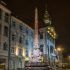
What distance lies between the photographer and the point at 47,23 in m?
102

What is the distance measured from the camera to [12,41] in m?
55.9

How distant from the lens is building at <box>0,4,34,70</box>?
5075 cm

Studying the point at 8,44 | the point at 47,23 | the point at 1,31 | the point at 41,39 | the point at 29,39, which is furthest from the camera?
the point at 47,23

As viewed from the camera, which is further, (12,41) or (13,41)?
(13,41)

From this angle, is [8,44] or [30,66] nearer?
[30,66]

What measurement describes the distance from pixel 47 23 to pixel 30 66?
66.5 m

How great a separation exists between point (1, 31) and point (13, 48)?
25.4 ft

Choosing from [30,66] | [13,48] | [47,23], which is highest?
[47,23]

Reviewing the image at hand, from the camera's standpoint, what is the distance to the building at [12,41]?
50750 millimetres

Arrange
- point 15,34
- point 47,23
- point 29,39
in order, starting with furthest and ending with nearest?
point 47,23 < point 29,39 < point 15,34

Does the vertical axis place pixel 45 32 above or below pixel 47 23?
below

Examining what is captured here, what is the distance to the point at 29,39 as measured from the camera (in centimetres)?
7000

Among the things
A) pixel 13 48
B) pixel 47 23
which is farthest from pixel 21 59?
pixel 47 23

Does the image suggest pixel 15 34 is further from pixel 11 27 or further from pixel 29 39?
pixel 29 39
